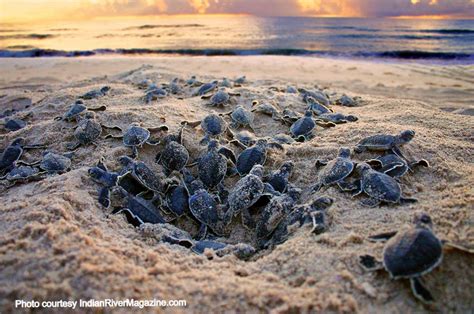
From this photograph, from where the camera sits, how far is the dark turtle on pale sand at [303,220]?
196 cm

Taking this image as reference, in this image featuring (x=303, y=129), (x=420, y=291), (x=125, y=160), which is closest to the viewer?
(x=420, y=291)

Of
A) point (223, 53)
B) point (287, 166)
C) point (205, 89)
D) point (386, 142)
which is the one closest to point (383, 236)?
point (287, 166)

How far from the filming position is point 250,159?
2764mm

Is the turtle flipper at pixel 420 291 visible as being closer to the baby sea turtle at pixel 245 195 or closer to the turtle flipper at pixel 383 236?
the turtle flipper at pixel 383 236

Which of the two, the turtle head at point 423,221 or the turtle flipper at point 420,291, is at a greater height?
the turtle head at point 423,221

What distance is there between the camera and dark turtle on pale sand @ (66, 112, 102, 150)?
314 cm

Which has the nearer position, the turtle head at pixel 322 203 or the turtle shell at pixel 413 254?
the turtle shell at pixel 413 254

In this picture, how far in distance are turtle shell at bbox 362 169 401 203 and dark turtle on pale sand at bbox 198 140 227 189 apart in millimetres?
1087

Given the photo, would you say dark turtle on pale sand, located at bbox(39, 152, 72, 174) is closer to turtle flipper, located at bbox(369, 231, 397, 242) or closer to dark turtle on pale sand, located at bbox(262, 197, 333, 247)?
dark turtle on pale sand, located at bbox(262, 197, 333, 247)

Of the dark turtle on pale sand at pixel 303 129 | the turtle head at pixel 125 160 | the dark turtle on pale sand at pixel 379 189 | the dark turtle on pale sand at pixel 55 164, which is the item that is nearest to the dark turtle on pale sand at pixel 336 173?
the dark turtle on pale sand at pixel 379 189

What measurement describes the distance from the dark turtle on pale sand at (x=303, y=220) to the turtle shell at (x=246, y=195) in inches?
10.5

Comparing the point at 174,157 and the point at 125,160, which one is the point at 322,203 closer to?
the point at 174,157

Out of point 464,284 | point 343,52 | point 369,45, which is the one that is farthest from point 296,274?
point 369,45

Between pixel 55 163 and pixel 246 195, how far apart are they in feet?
5.46
